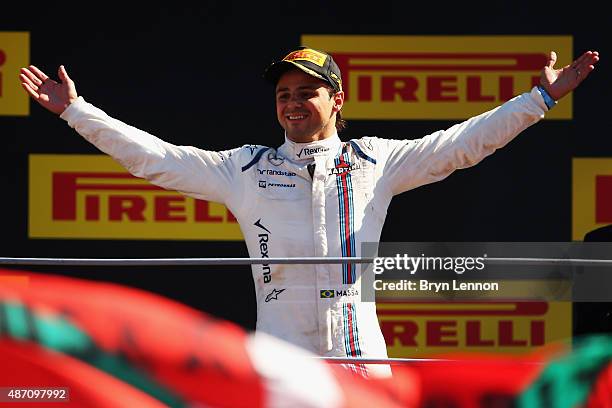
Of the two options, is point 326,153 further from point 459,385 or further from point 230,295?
point 230,295

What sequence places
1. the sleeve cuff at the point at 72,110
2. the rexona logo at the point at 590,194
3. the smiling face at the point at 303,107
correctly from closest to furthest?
the sleeve cuff at the point at 72,110 < the smiling face at the point at 303,107 < the rexona logo at the point at 590,194

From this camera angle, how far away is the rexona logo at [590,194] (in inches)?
167

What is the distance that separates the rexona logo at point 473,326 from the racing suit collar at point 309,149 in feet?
1.32

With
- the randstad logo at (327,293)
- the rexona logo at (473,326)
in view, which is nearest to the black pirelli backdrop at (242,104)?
the rexona logo at (473,326)

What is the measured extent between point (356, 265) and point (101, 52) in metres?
2.06

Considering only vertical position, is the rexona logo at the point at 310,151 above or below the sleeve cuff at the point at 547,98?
below

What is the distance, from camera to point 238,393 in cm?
172

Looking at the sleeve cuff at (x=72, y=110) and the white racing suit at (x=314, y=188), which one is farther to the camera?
the sleeve cuff at (x=72, y=110)

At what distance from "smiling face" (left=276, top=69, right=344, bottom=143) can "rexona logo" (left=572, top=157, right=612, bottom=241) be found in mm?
1711

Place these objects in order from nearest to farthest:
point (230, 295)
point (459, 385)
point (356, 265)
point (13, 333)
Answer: point (13, 333) → point (459, 385) → point (356, 265) → point (230, 295)

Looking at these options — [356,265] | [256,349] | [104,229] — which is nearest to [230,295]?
[104,229]

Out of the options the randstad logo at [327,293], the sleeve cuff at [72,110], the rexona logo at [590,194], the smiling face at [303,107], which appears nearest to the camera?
the randstad logo at [327,293]

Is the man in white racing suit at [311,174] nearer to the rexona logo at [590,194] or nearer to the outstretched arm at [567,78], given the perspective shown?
the outstretched arm at [567,78]

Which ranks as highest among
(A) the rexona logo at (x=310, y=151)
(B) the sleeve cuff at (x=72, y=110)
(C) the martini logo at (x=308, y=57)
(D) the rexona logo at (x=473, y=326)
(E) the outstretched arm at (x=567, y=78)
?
(C) the martini logo at (x=308, y=57)
